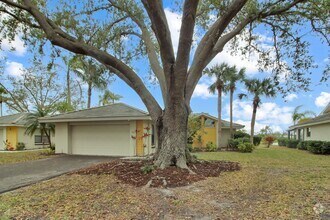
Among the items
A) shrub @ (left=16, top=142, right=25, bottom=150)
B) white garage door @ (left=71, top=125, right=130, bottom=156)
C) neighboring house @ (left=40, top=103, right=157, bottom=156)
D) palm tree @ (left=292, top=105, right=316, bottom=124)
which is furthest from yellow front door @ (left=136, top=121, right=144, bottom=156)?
palm tree @ (left=292, top=105, right=316, bottom=124)

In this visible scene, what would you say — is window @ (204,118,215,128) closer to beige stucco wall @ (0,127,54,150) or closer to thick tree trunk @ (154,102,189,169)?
beige stucco wall @ (0,127,54,150)

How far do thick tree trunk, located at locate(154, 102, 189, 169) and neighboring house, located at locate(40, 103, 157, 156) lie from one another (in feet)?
20.7

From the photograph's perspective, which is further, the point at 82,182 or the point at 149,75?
the point at 149,75

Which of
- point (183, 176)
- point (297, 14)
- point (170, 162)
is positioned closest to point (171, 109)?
point (170, 162)

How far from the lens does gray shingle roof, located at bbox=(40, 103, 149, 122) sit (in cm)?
1555

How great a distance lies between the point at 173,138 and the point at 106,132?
8.83m

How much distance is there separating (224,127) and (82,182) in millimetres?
20981

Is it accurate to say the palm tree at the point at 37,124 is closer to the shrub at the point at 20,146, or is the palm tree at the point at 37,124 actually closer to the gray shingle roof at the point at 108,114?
the gray shingle roof at the point at 108,114

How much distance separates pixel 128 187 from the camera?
693cm

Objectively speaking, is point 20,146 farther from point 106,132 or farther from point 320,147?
point 320,147

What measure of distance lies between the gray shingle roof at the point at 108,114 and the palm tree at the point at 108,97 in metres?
16.4

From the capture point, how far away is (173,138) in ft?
29.3

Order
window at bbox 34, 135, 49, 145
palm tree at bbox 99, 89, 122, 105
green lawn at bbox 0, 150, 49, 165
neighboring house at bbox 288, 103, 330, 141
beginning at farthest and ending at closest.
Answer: palm tree at bbox 99, 89, 122, 105, window at bbox 34, 135, 49, 145, neighboring house at bbox 288, 103, 330, 141, green lawn at bbox 0, 150, 49, 165

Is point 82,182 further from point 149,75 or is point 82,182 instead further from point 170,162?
point 149,75
